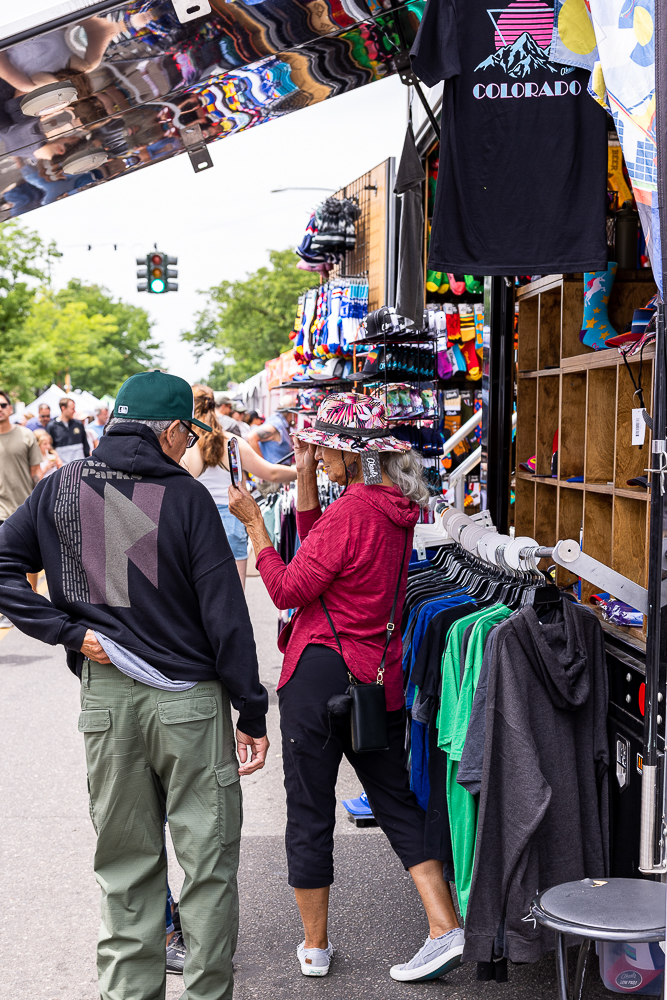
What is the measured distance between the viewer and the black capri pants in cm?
345

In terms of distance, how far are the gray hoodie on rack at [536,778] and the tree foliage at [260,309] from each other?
3575 cm

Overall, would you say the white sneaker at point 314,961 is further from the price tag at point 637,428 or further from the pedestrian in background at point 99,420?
the pedestrian in background at point 99,420

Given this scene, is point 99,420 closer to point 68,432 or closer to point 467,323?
point 68,432

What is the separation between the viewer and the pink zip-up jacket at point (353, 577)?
11.2 feet

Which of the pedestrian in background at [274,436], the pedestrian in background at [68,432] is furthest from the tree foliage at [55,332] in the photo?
the pedestrian in background at [274,436]

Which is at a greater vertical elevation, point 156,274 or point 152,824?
point 156,274

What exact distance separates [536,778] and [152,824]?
1.21 meters

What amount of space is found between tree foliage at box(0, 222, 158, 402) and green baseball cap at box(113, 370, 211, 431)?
22.9 meters

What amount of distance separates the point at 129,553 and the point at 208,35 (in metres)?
1.73

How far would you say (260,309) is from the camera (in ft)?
133

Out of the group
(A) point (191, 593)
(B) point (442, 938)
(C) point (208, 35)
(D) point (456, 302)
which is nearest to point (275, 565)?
(A) point (191, 593)

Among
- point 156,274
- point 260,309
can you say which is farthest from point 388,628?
point 260,309

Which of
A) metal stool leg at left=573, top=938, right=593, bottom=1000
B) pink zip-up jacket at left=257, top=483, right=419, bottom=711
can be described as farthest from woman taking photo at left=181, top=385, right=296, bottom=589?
metal stool leg at left=573, top=938, right=593, bottom=1000

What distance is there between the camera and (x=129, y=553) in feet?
9.05
